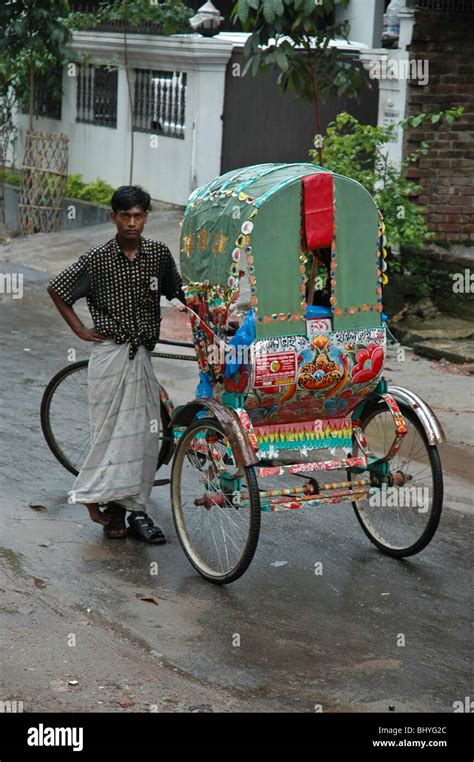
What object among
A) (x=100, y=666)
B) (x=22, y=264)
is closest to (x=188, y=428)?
(x=100, y=666)

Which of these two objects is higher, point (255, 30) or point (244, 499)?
point (255, 30)

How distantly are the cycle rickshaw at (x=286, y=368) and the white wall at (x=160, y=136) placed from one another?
9838mm

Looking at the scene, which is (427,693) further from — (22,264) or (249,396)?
(22,264)

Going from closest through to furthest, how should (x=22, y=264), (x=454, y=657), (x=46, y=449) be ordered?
(x=454, y=657)
(x=46, y=449)
(x=22, y=264)

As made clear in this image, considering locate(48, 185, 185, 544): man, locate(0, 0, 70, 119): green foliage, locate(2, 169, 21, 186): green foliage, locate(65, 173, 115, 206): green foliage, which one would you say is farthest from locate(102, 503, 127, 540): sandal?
locate(2, 169, 21, 186): green foliage

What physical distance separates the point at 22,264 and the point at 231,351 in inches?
398

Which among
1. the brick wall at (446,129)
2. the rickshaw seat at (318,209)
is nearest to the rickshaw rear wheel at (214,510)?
the rickshaw seat at (318,209)

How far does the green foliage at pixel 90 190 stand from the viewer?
17.4m

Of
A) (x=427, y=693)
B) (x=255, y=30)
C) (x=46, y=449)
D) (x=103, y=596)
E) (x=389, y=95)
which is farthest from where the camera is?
(x=389, y=95)

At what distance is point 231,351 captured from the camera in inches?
214

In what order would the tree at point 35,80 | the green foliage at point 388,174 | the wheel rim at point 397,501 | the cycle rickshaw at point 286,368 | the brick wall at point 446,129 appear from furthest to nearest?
Answer: the tree at point 35,80, the brick wall at point 446,129, the green foliage at point 388,174, the wheel rim at point 397,501, the cycle rickshaw at point 286,368

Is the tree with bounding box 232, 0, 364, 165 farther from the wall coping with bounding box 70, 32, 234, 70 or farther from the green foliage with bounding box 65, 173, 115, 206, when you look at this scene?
the green foliage with bounding box 65, 173, 115, 206

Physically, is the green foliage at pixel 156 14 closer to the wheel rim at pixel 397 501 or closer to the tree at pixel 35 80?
the tree at pixel 35 80

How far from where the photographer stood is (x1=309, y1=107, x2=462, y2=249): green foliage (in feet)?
34.8
